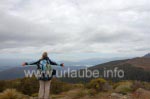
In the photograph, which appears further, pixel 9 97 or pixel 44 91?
pixel 9 97

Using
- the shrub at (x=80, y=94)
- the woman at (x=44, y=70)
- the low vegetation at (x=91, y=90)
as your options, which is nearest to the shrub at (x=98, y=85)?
the low vegetation at (x=91, y=90)

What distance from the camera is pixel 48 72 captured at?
41.7 ft

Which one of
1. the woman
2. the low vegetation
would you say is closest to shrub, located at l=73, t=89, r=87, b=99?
the low vegetation

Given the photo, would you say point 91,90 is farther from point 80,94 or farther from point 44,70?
point 44,70

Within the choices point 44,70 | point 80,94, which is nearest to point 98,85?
point 80,94

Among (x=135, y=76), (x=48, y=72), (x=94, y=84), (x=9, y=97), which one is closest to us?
(x=48, y=72)

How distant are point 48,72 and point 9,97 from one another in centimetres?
342

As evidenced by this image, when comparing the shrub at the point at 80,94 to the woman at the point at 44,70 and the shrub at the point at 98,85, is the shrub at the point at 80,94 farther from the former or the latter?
the woman at the point at 44,70

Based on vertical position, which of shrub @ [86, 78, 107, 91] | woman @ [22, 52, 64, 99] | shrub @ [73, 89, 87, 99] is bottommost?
shrub @ [73, 89, 87, 99]

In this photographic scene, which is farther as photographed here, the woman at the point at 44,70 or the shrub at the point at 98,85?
the shrub at the point at 98,85

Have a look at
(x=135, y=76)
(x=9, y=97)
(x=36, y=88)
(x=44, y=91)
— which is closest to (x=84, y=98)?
(x=44, y=91)

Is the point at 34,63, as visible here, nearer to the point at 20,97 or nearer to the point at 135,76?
the point at 20,97

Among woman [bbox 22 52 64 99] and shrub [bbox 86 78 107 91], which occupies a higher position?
woman [bbox 22 52 64 99]

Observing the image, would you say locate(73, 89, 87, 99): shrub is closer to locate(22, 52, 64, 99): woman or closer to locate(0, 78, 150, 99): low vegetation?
locate(0, 78, 150, 99): low vegetation
